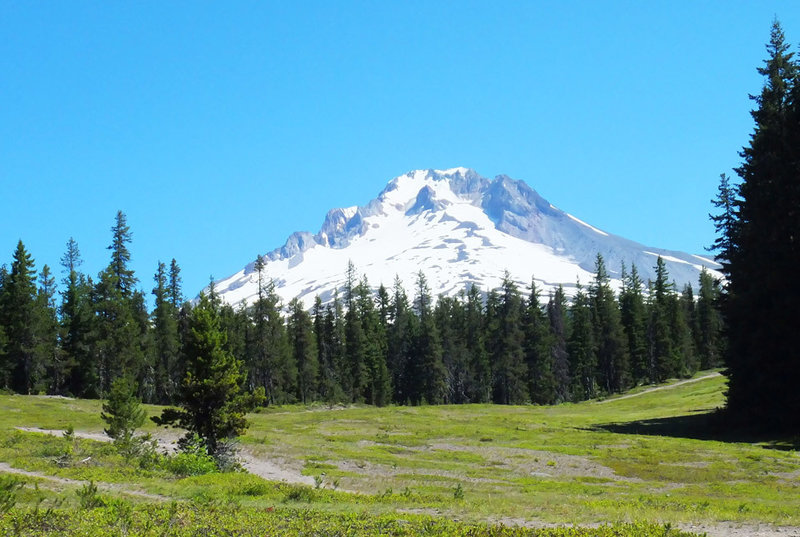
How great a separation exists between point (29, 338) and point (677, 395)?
78.4 m

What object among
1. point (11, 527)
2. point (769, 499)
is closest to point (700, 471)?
point (769, 499)

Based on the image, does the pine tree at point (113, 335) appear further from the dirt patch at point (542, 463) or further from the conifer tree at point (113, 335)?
the dirt patch at point (542, 463)

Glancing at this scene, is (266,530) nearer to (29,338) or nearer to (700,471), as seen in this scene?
(700,471)

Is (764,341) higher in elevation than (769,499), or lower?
higher

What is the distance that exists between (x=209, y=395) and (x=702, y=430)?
36710 millimetres

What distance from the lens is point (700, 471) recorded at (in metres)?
32.5

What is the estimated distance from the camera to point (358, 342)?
4412 inches

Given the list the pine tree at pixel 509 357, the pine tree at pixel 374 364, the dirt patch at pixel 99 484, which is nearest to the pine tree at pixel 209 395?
the dirt patch at pixel 99 484

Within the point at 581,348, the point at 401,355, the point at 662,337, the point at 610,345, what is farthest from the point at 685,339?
the point at 401,355

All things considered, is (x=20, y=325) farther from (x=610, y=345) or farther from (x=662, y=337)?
(x=662, y=337)

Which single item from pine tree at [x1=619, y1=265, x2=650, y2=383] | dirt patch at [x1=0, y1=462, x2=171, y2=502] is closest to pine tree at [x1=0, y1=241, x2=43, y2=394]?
dirt patch at [x1=0, y1=462, x2=171, y2=502]

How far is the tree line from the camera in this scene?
268ft

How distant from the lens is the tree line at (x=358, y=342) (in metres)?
81.8

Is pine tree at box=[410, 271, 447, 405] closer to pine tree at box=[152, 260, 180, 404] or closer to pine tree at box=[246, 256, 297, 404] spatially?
pine tree at box=[246, 256, 297, 404]
